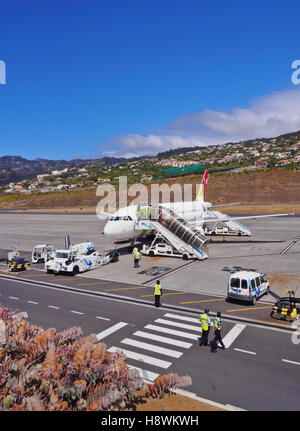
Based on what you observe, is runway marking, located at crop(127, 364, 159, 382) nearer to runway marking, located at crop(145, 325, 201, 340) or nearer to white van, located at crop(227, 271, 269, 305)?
runway marking, located at crop(145, 325, 201, 340)

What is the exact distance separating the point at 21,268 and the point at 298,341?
79.3 feet

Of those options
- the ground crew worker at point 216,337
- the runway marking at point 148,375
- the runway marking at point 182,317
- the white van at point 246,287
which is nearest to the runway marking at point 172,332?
the ground crew worker at point 216,337

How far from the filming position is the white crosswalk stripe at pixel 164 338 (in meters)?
12.7

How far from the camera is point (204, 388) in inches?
417

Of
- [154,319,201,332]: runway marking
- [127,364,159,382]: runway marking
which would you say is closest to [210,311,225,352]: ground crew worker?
[154,319,201,332]: runway marking

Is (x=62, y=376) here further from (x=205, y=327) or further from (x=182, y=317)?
(x=182, y=317)

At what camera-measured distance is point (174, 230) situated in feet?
108

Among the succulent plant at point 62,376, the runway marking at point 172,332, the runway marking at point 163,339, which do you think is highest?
the succulent plant at point 62,376

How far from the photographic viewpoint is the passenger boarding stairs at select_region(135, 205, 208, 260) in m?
31.2

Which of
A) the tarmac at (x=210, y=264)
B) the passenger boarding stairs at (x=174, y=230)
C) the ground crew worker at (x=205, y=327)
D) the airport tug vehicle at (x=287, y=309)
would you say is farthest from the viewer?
the passenger boarding stairs at (x=174, y=230)

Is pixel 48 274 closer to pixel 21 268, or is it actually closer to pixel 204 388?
pixel 21 268

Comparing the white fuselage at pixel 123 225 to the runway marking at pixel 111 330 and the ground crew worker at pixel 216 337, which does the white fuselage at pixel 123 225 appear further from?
the ground crew worker at pixel 216 337
